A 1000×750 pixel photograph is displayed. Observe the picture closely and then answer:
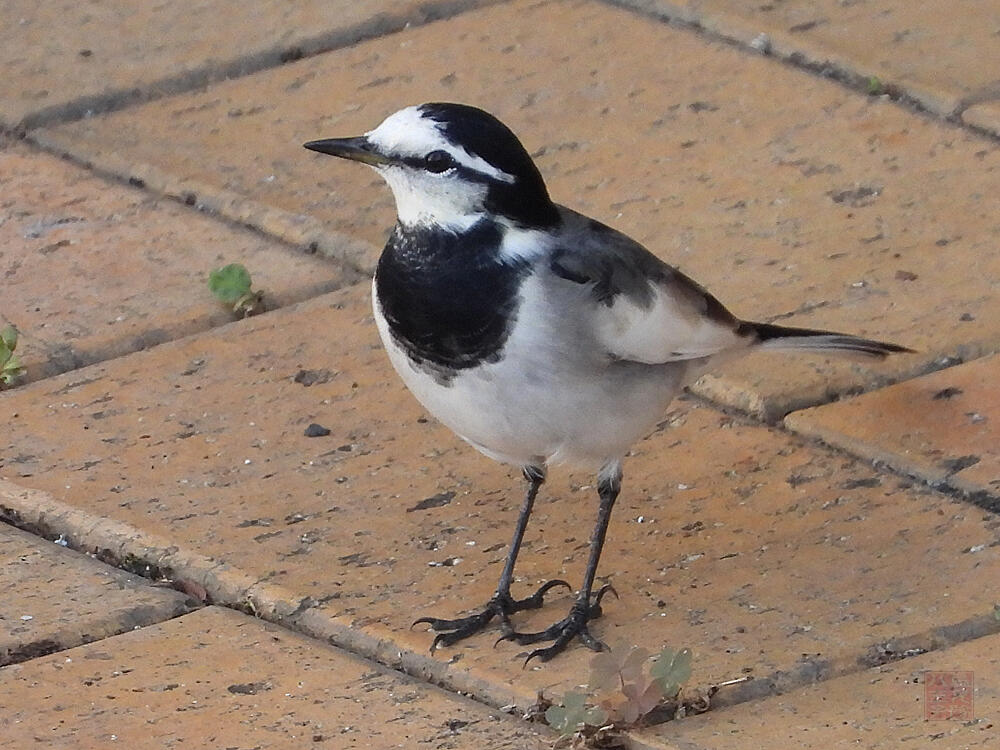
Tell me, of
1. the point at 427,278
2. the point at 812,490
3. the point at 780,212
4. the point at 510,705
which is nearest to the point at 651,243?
the point at 780,212

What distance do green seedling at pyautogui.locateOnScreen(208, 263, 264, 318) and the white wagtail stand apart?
115cm

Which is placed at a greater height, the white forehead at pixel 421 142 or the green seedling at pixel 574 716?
the white forehead at pixel 421 142

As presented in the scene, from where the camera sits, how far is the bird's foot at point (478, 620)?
13.0 ft

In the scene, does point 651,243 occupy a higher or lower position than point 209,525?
higher

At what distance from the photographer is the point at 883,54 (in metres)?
6.34

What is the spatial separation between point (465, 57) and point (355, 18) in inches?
19.4

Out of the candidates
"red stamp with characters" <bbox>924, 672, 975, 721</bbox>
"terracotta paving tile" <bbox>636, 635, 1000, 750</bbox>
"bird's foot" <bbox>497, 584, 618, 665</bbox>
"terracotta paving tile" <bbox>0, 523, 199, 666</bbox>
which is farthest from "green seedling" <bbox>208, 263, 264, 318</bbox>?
"red stamp with characters" <bbox>924, 672, 975, 721</bbox>

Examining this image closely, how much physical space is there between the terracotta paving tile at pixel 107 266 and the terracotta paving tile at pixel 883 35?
5.91ft

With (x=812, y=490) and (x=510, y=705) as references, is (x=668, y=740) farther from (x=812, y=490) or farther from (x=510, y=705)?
(x=812, y=490)

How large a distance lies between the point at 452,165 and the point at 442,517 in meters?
0.84

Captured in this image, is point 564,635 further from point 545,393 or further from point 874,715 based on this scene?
point 874,715

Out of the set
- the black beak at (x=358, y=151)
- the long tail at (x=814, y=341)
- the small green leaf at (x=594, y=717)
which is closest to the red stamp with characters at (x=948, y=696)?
the small green leaf at (x=594, y=717)

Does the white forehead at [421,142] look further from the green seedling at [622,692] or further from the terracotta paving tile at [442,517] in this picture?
the green seedling at [622,692]

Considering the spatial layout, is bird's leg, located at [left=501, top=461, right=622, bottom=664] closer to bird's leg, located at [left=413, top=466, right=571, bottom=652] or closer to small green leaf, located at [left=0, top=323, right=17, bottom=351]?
bird's leg, located at [left=413, top=466, right=571, bottom=652]
